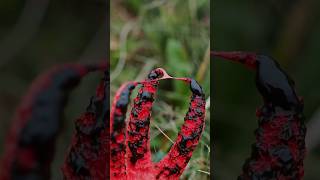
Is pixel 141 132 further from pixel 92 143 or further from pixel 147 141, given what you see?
pixel 92 143

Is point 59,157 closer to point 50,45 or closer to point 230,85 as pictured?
point 50,45

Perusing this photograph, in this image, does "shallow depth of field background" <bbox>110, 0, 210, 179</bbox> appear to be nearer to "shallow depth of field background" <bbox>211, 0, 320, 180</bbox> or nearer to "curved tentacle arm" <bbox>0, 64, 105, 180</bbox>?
"shallow depth of field background" <bbox>211, 0, 320, 180</bbox>

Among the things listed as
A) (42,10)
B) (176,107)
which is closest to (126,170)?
(176,107)

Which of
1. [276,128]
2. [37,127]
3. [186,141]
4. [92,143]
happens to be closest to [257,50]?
[276,128]

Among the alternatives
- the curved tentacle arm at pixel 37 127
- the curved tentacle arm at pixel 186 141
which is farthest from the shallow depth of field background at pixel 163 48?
the curved tentacle arm at pixel 37 127

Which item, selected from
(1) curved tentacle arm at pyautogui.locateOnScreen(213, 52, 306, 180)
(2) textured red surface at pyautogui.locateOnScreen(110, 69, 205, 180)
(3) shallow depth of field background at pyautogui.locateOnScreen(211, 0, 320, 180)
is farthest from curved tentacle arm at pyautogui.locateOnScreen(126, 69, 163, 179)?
(1) curved tentacle arm at pyautogui.locateOnScreen(213, 52, 306, 180)

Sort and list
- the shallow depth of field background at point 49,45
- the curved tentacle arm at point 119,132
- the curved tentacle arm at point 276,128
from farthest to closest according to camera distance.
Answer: the curved tentacle arm at point 119,132 → the curved tentacle arm at point 276,128 → the shallow depth of field background at point 49,45

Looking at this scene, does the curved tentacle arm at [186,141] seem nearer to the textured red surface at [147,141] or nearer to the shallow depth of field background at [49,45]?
the textured red surface at [147,141]
